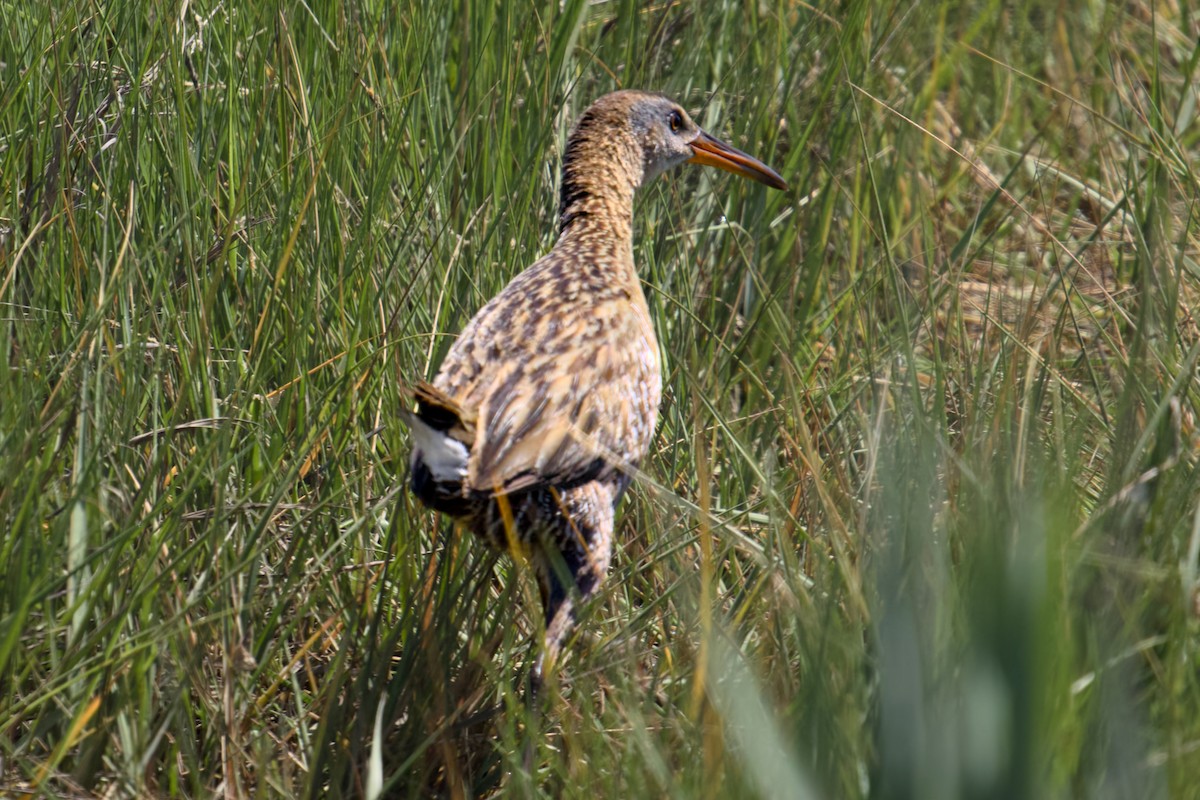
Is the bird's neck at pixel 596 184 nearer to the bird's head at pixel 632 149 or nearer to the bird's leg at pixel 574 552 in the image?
the bird's head at pixel 632 149

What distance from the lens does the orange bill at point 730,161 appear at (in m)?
4.20

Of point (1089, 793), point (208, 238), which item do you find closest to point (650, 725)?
point (1089, 793)

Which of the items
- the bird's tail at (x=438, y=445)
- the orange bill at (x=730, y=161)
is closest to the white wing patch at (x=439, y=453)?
the bird's tail at (x=438, y=445)

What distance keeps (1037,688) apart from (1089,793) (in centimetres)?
23

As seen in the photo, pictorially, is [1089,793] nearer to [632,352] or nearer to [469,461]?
[469,461]

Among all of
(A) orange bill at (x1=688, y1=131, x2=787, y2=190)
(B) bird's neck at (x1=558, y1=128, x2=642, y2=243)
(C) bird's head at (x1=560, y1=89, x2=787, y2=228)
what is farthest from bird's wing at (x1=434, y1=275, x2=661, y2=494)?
(A) orange bill at (x1=688, y1=131, x2=787, y2=190)

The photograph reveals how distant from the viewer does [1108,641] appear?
2156 millimetres

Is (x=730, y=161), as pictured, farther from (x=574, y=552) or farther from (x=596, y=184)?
(x=574, y=552)

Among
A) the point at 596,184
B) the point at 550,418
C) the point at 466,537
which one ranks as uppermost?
the point at 596,184

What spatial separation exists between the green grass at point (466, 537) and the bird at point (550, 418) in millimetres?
146

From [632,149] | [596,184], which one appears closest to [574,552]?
[596,184]

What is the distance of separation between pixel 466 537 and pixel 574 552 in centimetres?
28

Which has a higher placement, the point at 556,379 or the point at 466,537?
the point at 556,379

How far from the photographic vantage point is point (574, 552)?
331 centimetres
